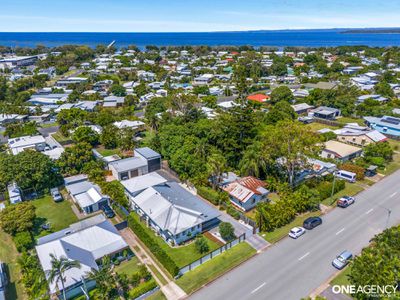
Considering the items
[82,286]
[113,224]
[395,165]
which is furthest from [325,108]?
[82,286]

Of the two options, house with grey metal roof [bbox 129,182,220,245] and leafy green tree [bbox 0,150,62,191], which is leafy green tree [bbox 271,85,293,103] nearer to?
house with grey metal roof [bbox 129,182,220,245]

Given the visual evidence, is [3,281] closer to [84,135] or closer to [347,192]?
[84,135]

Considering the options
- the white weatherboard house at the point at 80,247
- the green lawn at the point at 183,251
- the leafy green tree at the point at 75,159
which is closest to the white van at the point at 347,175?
the green lawn at the point at 183,251

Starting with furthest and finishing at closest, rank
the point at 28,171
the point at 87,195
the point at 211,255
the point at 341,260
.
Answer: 1. the point at 28,171
2. the point at 87,195
3. the point at 211,255
4. the point at 341,260

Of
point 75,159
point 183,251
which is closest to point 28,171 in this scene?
point 75,159

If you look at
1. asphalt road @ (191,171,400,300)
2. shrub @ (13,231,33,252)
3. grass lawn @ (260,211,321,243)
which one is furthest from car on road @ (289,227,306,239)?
shrub @ (13,231,33,252)

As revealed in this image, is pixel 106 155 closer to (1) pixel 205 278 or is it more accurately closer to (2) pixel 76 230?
(2) pixel 76 230
